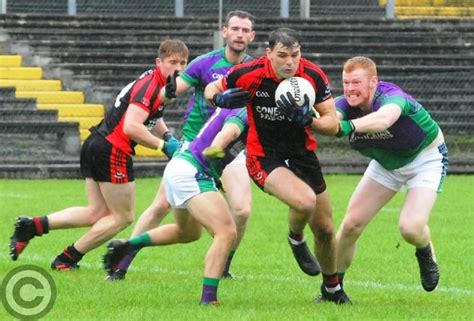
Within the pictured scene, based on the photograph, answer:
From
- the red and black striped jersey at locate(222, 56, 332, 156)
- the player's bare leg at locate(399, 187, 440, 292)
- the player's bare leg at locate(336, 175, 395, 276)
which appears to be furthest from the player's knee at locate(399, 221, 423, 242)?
the red and black striped jersey at locate(222, 56, 332, 156)

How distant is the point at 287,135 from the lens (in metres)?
8.73

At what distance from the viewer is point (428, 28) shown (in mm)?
26109

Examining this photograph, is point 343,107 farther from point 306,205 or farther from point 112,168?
point 112,168

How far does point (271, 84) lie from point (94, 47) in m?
15.8

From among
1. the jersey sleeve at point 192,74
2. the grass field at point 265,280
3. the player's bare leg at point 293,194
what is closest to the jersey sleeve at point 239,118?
the player's bare leg at point 293,194

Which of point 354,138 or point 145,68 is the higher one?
point 354,138

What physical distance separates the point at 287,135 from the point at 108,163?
2327 millimetres

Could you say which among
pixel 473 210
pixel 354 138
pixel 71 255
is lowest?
pixel 473 210

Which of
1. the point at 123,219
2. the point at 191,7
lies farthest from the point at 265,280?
the point at 191,7

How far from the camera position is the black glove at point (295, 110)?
8.16 m

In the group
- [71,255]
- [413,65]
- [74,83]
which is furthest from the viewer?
[413,65]

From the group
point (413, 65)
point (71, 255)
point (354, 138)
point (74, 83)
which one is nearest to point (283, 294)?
point (354, 138)

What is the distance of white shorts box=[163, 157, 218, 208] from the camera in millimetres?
8852

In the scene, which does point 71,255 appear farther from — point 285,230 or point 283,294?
point 285,230
